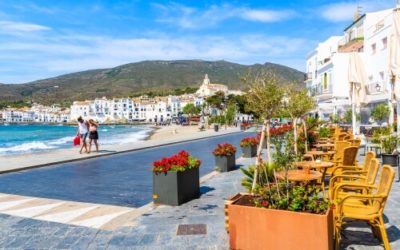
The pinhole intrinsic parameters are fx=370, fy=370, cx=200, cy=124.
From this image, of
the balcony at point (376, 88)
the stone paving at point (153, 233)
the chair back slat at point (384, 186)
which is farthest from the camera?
the balcony at point (376, 88)

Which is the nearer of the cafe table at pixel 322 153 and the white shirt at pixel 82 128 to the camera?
the cafe table at pixel 322 153

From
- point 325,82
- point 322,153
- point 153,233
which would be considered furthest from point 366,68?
point 153,233

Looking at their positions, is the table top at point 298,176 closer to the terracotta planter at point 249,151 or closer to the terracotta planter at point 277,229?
the terracotta planter at point 277,229

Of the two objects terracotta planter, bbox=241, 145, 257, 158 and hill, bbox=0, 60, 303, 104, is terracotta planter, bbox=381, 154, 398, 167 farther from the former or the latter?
hill, bbox=0, 60, 303, 104

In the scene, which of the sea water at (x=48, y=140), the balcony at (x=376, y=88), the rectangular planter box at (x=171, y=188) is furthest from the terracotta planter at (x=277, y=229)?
the sea water at (x=48, y=140)

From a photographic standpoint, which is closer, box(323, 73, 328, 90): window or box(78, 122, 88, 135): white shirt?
box(78, 122, 88, 135): white shirt

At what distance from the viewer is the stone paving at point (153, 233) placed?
452 cm

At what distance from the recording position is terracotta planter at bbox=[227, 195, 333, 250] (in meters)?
3.51

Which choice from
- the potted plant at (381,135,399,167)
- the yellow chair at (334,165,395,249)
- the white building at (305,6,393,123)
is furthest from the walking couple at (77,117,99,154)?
the yellow chair at (334,165,395,249)

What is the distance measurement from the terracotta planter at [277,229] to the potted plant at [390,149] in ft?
23.1

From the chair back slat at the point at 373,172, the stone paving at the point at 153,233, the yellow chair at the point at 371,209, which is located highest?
the chair back slat at the point at 373,172

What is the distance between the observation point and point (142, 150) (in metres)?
19.2

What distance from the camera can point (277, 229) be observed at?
3721 millimetres

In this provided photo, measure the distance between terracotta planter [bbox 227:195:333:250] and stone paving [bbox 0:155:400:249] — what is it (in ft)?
1.78
